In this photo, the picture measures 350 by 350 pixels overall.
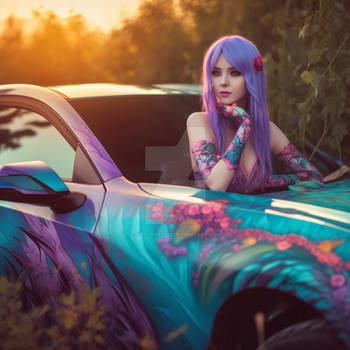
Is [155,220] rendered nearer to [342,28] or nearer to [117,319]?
[117,319]

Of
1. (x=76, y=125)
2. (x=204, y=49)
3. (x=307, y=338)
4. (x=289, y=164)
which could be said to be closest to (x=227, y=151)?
(x=289, y=164)

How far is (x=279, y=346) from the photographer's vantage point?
1755 mm

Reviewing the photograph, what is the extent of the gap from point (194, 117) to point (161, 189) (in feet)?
1.61

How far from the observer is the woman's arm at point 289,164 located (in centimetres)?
273

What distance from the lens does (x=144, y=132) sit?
297 cm

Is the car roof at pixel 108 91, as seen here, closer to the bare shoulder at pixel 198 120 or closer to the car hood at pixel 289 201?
the bare shoulder at pixel 198 120

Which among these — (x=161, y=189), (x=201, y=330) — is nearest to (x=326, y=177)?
(x=161, y=189)

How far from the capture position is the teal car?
1.81 metres

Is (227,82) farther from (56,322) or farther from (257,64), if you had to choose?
(56,322)

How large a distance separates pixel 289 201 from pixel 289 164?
0.72 m

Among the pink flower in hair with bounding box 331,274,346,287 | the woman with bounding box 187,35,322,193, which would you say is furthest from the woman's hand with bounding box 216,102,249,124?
the pink flower in hair with bounding box 331,274,346,287

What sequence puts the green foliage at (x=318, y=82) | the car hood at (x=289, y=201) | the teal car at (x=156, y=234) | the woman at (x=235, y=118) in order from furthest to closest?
the green foliage at (x=318, y=82), the woman at (x=235, y=118), the car hood at (x=289, y=201), the teal car at (x=156, y=234)

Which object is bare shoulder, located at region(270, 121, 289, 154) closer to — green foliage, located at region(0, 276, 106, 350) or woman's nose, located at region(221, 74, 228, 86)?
woman's nose, located at region(221, 74, 228, 86)

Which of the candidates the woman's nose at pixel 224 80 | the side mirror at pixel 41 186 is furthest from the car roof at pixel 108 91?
the woman's nose at pixel 224 80
